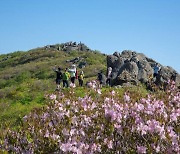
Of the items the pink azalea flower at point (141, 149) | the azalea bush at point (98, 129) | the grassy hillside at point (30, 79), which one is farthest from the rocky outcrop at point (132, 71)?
the pink azalea flower at point (141, 149)

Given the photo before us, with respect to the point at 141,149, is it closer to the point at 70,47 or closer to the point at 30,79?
the point at 30,79

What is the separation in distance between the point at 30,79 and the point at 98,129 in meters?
40.0

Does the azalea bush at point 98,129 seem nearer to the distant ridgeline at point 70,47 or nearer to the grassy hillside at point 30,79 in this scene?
the grassy hillside at point 30,79

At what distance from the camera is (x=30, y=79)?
45688 mm

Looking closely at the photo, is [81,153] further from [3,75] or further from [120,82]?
[3,75]

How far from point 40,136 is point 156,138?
5.51 feet

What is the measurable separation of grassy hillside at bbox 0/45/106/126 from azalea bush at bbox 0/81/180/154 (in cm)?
558

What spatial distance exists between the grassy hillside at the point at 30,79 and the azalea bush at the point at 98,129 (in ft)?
18.3

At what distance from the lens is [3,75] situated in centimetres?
5603

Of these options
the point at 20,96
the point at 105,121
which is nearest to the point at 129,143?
the point at 105,121

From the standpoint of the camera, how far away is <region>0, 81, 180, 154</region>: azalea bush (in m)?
5.73

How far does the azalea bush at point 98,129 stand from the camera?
5.73 metres

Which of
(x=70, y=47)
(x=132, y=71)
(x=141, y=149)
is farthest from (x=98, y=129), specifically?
(x=70, y=47)

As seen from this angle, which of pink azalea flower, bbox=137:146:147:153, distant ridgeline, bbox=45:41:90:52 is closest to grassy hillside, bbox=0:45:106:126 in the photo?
distant ridgeline, bbox=45:41:90:52
